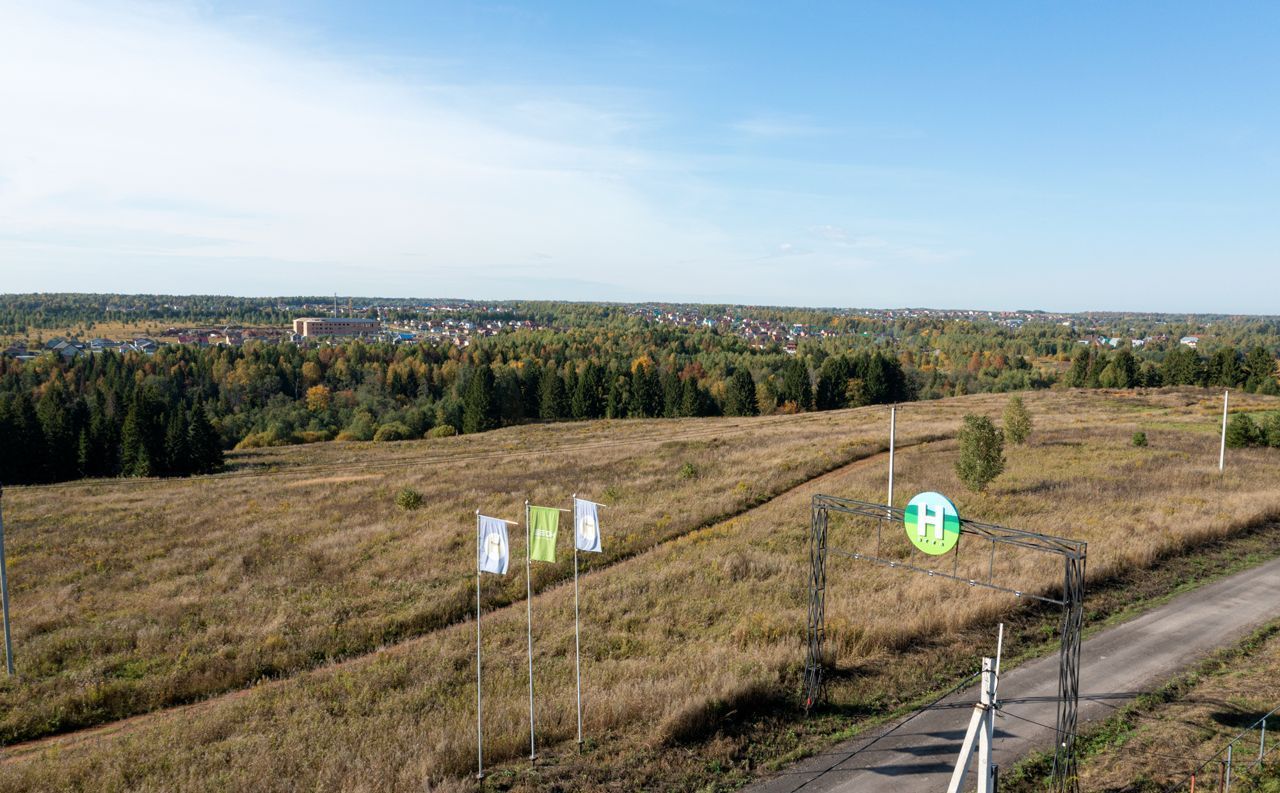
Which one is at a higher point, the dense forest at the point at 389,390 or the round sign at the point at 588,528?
the round sign at the point at 588,528

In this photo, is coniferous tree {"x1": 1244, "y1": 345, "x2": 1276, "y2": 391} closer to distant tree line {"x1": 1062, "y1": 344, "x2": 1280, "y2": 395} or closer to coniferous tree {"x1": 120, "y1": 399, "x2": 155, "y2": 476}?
distant tree line {"x1": 1062, "y1": 344, "x2": 1280, "y2": 395}

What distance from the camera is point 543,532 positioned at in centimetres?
1311

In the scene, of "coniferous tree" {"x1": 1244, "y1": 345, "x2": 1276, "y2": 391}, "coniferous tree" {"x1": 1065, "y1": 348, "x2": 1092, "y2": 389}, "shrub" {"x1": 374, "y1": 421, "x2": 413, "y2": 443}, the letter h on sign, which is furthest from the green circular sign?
"coniferous tree" {"x1": 1065, "y1": 348, "x2": 1092, "y2": 389}

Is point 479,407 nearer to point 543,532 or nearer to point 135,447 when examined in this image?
point 135,447

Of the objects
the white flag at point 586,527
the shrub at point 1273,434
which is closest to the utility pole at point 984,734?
the white flag at point 586,527

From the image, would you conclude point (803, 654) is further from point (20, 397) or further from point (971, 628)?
point (20, 397)

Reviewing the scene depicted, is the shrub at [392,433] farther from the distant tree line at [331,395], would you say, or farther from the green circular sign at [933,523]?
the green circular sign at [933,523]

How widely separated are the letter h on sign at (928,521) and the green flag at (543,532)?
6.34m

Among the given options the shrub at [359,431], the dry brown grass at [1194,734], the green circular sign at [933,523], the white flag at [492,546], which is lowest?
the shrub at [359,431]

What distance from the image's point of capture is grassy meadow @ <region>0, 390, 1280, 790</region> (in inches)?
508

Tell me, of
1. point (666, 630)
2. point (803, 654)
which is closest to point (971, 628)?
point (803, 654)

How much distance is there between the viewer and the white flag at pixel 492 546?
13.1 metres

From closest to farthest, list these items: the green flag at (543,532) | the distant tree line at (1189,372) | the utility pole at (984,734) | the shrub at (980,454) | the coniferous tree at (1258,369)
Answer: the utility pole at (984,734) → the green flag at (543,532) → the shrub at (980,454) → the coniferous tree at (1258,369) → the distant tree line at (1189,372)

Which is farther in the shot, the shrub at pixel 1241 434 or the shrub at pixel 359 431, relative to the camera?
the shrub at pixel 359 431
